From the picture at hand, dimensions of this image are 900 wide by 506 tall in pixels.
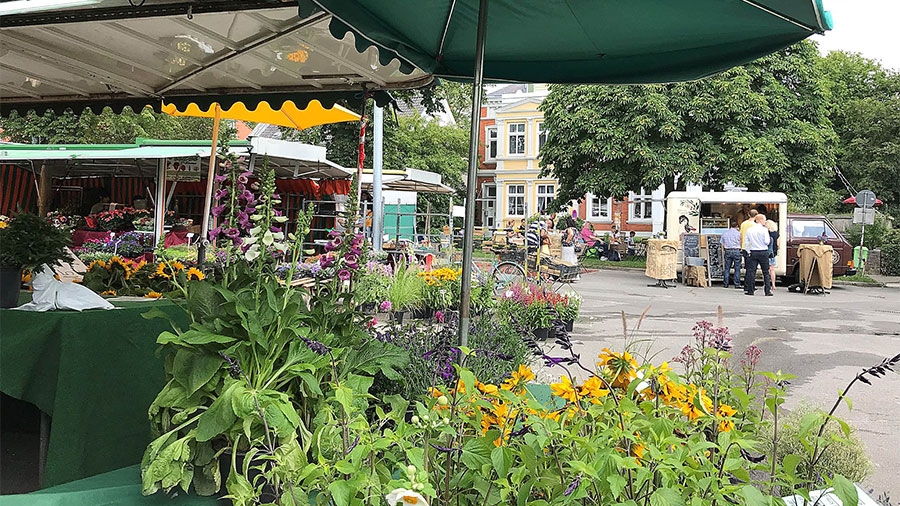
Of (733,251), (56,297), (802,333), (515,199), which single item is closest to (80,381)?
(56,297)

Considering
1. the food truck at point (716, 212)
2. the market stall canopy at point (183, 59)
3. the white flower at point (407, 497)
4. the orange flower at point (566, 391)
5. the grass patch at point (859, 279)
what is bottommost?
the grass patch at point (859, 279)

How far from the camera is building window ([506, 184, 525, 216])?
143ft

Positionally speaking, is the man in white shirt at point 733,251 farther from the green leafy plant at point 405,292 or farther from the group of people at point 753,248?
the green leafy plant at point 405,292

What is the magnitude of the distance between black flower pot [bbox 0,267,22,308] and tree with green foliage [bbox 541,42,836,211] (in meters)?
23.0

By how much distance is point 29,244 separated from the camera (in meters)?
3.23

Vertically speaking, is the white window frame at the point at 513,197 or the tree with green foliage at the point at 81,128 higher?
the tree with green foliage at the point at 81,128

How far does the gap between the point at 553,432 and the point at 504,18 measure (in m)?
2.49

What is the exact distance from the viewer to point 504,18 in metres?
3.49

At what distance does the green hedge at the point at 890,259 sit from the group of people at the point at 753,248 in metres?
9.62

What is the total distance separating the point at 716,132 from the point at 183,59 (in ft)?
77.3

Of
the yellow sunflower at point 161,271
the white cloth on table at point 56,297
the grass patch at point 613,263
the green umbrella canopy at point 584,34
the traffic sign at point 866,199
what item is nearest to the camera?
the green umbrella canopy at point 584,34

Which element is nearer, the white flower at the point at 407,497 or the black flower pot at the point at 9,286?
the white flower at the point at 407,497

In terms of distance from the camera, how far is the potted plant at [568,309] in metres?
9.14

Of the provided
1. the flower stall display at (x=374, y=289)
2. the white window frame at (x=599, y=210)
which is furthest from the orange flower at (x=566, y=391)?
the white window frame at (x=599, y=210)
